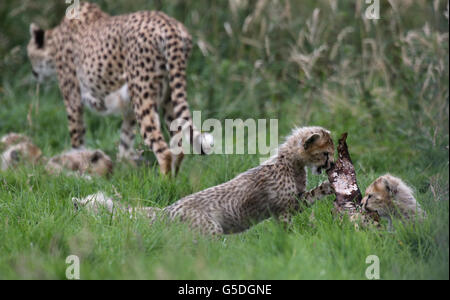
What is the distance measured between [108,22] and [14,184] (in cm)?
189

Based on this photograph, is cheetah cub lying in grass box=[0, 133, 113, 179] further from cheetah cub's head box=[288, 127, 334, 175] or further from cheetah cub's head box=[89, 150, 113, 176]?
cheetah cub's head box=[288, 127, 334, 175]

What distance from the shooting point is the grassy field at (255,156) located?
120 inches

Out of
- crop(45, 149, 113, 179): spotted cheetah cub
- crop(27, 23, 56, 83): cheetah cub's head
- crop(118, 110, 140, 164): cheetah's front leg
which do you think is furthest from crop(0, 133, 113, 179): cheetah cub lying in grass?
crop(27, 23, 56, 83): cheetah cub's head

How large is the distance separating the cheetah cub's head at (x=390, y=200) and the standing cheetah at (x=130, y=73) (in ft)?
5.09

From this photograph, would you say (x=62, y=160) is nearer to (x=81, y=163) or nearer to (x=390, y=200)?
(x=81, y=163)

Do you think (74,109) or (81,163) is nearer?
(81,163)

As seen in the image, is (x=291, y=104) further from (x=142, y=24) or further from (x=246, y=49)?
(x=142, y=24)

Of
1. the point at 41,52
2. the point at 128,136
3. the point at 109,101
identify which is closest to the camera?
the point at 109,101

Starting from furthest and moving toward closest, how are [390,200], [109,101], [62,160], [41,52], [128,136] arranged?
1. [41,52]
2. [128,136]
3. [109,101]
4. [62,160]
5. [390,200]

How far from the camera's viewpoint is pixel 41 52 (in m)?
6.56

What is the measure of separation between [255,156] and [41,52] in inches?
110

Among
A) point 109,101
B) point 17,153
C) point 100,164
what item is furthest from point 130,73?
point 17,153

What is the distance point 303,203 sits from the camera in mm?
3855

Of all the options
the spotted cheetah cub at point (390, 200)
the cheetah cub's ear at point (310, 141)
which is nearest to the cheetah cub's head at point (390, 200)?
the spotted cheetah cub at point (390, 200)
